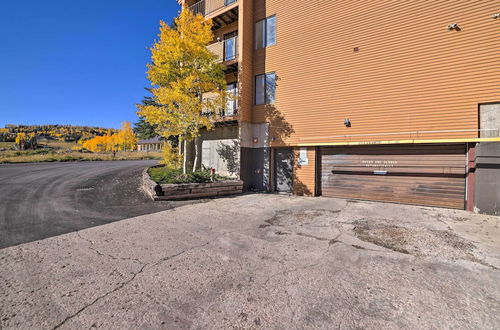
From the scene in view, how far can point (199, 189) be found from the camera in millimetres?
9758

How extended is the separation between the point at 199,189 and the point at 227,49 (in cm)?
950

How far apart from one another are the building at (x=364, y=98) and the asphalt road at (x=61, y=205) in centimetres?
576

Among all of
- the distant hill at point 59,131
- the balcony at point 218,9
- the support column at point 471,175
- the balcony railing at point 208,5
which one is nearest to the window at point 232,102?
the balcony at point 218,9

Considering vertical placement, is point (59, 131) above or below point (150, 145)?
above

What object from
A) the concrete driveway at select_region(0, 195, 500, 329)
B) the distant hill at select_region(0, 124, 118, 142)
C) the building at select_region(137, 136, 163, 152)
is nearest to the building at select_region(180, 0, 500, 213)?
the concrete driveway at select_region(0, 195, 500, 329)

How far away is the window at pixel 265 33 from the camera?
12.3 m

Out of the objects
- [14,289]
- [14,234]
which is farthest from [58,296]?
[14,234]

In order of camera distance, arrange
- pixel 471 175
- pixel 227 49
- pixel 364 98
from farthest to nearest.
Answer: pixel 227 49, pixel 364 98, pixel 471 175

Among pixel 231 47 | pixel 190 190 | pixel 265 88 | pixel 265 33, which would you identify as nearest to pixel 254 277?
pixel 190 190

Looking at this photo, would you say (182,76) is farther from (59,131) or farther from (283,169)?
(59,131)

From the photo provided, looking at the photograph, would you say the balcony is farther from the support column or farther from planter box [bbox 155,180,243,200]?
the support column

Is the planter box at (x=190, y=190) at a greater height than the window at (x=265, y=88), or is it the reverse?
the window at (x=265, y=88)

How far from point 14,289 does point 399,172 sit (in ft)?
38.6

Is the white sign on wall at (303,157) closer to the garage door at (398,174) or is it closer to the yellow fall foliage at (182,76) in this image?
the garage door at (398,174)
